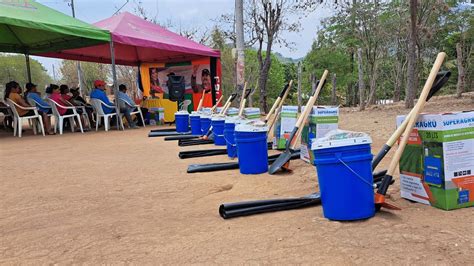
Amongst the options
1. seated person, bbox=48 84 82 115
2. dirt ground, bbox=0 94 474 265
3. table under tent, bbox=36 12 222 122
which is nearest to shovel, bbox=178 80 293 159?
dirt ground, bbox=0 94 474 265

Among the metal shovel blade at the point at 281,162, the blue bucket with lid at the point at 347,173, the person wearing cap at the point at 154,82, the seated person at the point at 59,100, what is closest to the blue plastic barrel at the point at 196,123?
the metal shovel blade at the point at 281,162

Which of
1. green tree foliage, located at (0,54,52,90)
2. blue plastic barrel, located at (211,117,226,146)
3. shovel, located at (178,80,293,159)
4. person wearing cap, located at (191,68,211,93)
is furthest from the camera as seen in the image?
green tree foliage, located at (0,54,52,90)

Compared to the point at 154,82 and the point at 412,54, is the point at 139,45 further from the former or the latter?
the point at 412,54

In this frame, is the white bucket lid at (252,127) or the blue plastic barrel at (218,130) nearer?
the white bucket lid at (252,127)

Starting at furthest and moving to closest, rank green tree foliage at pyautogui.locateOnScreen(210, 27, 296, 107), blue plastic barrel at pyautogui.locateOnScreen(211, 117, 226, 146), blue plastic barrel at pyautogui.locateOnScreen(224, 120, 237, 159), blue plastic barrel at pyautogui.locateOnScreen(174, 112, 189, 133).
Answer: green tree foliage at pyautogui.locateOnScreen(210, 27, 296, 107)
blue plastic barrel at pyautogui.locateOnScreen(174, 112, 189, 133)
blue plastic barrel at pyautogui.locateOnScreen(211, 117, 226, 146)
blue plastic barrel at pyautogui.locateOnScreen(224, 120, 237, 159)

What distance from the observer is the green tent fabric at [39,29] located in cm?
787

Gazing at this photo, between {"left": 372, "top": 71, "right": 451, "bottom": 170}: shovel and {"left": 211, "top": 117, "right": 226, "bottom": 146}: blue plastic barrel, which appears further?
{"left": 211, "top": 117, "right": 226, "bottom": 146}: blue plastic barrel

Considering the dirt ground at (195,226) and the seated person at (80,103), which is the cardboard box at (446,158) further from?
the seated person at (80,103)

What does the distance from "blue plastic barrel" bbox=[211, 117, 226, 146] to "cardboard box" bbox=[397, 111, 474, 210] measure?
12.2ft

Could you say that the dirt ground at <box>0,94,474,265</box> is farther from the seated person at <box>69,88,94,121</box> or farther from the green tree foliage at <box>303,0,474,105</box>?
the green tree foliage at <box>303,0,474,105</box>

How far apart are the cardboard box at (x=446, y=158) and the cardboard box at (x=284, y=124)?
2.24m

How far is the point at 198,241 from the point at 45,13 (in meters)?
9.03

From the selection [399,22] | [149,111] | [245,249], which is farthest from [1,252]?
[399,22]

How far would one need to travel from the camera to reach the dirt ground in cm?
→ 193
